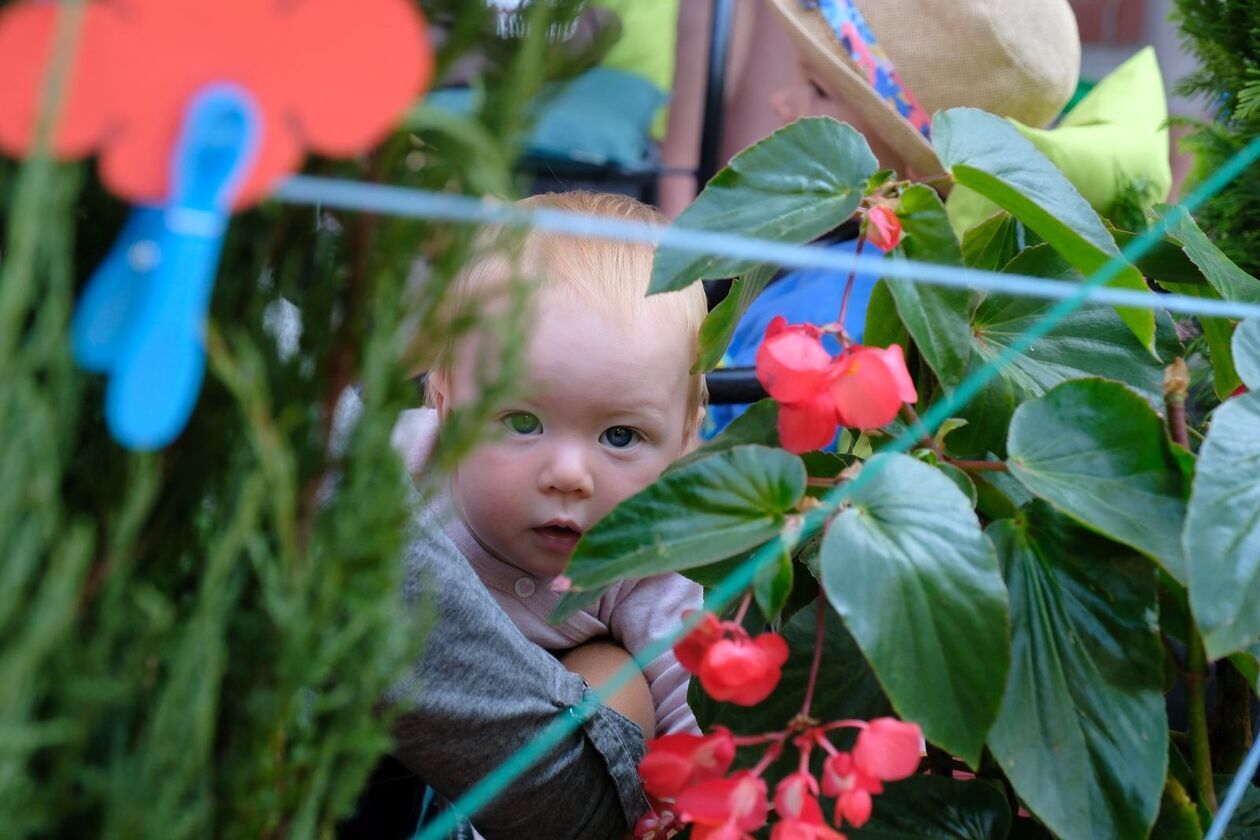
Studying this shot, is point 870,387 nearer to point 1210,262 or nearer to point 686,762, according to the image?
point 686,762

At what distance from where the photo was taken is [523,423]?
105 cm

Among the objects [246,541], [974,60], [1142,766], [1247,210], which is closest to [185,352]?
[246,541]

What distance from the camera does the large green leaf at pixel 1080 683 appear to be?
60 centimetres

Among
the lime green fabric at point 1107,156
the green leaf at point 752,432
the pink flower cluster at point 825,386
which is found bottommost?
the green leaf at point 752,432

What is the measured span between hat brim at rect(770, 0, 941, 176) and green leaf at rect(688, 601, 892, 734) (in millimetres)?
1124

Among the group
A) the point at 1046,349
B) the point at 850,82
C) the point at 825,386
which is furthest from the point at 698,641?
the point at 850,82

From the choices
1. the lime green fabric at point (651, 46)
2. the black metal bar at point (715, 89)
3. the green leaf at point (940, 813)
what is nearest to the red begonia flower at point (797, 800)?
the green leaf at point (940, 813)

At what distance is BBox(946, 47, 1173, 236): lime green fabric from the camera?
176cm

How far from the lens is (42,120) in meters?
0.33

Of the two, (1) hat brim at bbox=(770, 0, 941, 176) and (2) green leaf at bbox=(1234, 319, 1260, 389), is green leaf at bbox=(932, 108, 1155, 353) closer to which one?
(2) green leaf at bbox=(1234, 319, 1260, 389)

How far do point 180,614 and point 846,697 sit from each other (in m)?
0.38

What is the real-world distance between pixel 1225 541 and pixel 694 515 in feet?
0.82

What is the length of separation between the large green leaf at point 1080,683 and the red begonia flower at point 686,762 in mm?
128

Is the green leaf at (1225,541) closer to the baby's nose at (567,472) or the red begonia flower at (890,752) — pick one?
A: the red begonia flower at (890,752)
